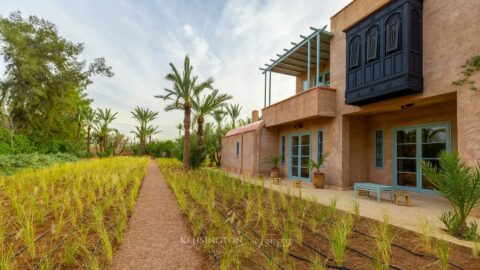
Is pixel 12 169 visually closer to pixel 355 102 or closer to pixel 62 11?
pixel 62 11

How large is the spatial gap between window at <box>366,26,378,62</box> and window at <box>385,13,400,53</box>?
35 cm

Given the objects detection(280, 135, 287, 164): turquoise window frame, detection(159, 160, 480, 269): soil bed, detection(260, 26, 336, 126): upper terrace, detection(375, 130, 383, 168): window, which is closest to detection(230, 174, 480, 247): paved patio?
detection(159, 160, 480, 269): soil bed

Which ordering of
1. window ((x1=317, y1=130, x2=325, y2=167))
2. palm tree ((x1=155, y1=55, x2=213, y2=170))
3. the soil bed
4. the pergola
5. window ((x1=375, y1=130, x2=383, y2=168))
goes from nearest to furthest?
the soil bed → window ((x1=375, y1=130, x2=383, y2=168)) → the pergola → window ((x1=317, y1=130, x2=325, y2=167)) → palm tree ((x1=155, y1=55, x2=213, y2=170))

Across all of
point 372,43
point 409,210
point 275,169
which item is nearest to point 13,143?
point 275,169

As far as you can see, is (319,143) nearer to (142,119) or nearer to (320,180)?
(320,180)

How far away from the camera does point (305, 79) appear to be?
1305cm

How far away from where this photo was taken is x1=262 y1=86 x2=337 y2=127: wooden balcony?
8.63 meters

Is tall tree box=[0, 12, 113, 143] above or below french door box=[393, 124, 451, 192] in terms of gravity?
above

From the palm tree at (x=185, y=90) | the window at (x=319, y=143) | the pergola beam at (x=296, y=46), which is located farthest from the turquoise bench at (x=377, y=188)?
the palm tree at (x=185, y=90)

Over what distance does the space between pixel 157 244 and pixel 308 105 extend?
24.2ft

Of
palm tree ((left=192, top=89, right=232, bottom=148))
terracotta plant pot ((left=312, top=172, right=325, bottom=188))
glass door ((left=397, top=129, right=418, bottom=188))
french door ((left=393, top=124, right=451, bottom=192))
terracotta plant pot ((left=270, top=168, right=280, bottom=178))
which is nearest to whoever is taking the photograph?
french door ((left=393, top=124, right=451, bottom=192))

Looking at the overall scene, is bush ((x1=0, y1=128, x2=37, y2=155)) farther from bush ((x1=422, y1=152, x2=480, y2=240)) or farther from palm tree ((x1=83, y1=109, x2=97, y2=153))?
bush ((x1=422, y1=152, x2=480, y2=240))

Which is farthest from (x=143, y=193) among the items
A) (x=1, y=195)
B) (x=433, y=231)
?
(x=433, y=231)

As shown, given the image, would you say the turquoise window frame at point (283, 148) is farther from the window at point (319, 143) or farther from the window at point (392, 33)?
the window at point (392, 33)
